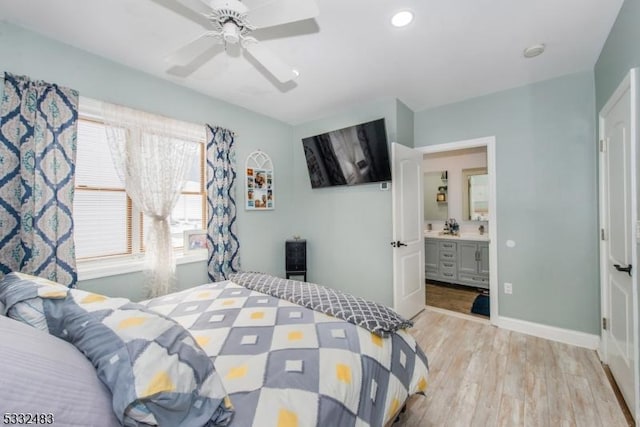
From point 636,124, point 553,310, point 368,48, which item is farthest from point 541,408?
point 368,48

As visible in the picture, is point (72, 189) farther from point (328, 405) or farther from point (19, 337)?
point (328, 405)

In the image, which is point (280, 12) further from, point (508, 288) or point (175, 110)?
point (508, 288)

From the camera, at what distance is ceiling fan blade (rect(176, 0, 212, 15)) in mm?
1219

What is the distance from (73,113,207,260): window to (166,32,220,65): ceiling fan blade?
3.64ft

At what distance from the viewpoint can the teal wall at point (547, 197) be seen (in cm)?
242

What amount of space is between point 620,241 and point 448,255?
100 inches

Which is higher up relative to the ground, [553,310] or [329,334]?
[329,334]

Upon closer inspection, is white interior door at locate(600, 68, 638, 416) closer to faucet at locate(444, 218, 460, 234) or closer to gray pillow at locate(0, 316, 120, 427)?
faucet at locate(444, 218, 460, 234)

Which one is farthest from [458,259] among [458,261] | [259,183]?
[259,183]

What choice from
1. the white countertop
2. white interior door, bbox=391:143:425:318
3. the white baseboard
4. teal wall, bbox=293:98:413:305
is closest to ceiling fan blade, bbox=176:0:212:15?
white interior door, bbox=391:143:425:318

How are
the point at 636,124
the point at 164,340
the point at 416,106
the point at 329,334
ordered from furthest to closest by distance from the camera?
the point at 416,106
the point at 636,124
the point at 329,334
the point at 164,340

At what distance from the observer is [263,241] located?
349cm

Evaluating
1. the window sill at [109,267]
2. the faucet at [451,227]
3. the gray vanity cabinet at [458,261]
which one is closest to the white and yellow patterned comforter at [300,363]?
the window sill at [109,267]

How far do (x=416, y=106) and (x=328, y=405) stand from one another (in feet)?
10.9
